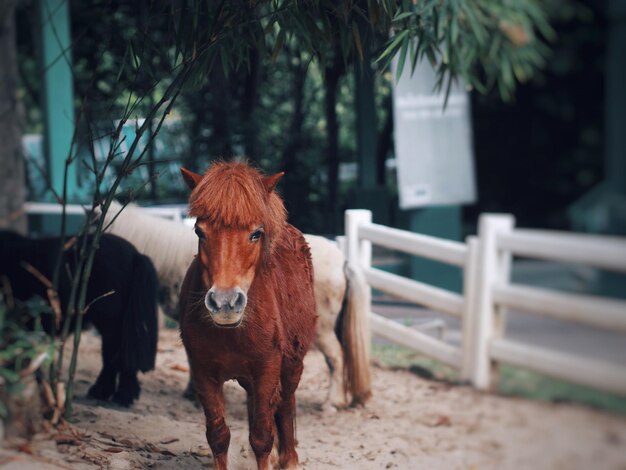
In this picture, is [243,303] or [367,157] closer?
[243,303]

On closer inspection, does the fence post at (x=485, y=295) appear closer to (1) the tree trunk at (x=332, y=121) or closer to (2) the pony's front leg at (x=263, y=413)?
(2) the pony's front leg at (x=263, y=413)

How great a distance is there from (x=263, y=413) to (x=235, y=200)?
0.89 meters

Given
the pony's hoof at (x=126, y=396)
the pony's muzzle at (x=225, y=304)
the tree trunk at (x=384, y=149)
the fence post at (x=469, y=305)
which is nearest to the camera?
the pony's muzzle at (x=225, y=304)

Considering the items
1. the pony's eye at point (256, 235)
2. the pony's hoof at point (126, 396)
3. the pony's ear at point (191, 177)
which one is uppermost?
the pony's ear at point (191, 177)

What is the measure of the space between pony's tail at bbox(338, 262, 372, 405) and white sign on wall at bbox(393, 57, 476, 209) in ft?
6.61

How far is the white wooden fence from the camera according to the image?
2363 mm

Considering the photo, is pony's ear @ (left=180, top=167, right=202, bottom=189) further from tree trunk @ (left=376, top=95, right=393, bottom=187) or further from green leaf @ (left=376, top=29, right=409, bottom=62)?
tree trunk @ (left=376, top=95, right=393, bottom=187)

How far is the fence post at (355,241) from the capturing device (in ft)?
16.4

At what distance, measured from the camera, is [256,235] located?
292 cm

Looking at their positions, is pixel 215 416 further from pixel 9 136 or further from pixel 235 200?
pixel 9 136

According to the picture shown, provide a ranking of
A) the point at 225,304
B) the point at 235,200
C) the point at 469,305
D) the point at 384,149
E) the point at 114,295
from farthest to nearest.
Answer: the point at 384,149, the point at 114,295, the point at 469,305, the point at 235,200, the point at 225,304

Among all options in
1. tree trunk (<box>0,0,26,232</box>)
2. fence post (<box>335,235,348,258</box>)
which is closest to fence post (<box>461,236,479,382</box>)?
fence post (<box>335,235,348,258</box>)

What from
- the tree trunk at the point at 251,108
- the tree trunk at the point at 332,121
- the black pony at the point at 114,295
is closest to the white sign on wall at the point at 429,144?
the tree trunk at the point at 332,121

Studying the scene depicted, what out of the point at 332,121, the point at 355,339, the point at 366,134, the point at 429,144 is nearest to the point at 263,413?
the point at 355,339
